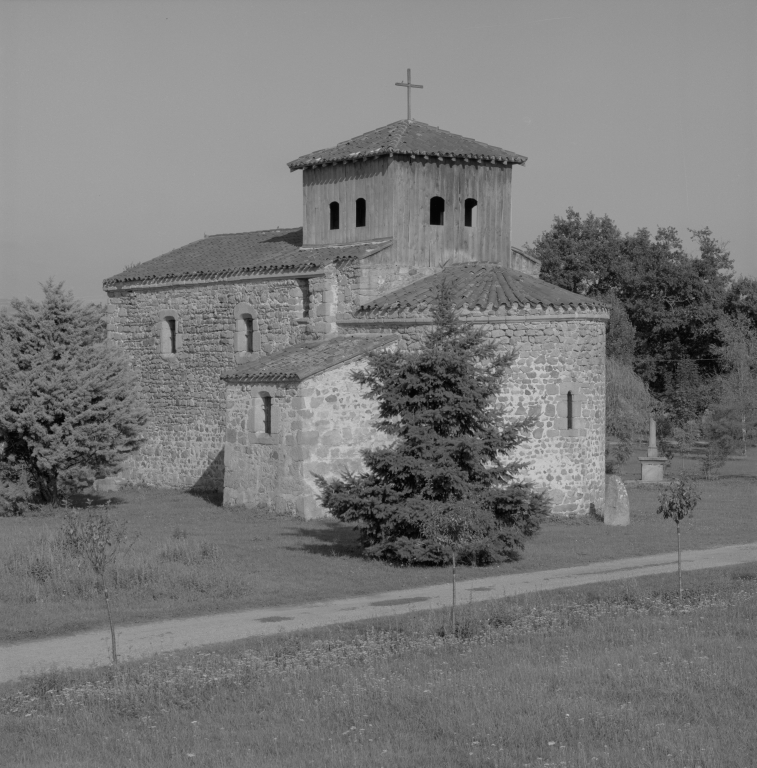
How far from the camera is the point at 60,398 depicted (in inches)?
1085

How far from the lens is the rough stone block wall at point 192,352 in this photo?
1216 inches

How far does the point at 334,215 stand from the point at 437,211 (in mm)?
2740

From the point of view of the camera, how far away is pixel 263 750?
10.1m

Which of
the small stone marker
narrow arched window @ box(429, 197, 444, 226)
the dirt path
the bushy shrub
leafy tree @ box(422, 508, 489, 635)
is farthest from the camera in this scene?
narrow arched window @ box(429, 197, 444, 226)

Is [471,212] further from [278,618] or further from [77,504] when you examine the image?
[278,618]

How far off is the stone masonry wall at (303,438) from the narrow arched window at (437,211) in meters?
5.38

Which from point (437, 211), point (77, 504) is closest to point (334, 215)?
point (437, 211)

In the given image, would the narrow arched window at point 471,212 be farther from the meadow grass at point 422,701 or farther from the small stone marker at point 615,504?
the meadow grass at point 422,701

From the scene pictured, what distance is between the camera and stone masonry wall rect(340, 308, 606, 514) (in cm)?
2653

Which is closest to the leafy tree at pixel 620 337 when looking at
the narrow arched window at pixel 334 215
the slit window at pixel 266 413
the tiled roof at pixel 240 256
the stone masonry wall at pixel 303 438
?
the tiled roof at pixel 240 256

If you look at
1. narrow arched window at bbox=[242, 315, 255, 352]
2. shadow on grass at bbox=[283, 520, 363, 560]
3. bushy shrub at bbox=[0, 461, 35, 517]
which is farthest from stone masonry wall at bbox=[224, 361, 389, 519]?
bushy shrub at bbox=[0, 461, 35, 517]

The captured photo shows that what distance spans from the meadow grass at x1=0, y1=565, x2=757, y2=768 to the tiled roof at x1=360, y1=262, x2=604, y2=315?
39.5 ft

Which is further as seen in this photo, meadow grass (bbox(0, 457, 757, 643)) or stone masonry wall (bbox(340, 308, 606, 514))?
stone masonry wall (bbox(340, 308, 606, 514))

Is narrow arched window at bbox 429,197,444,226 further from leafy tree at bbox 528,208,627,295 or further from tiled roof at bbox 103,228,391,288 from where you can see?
leafy tree at bbox 528,208,627,295
